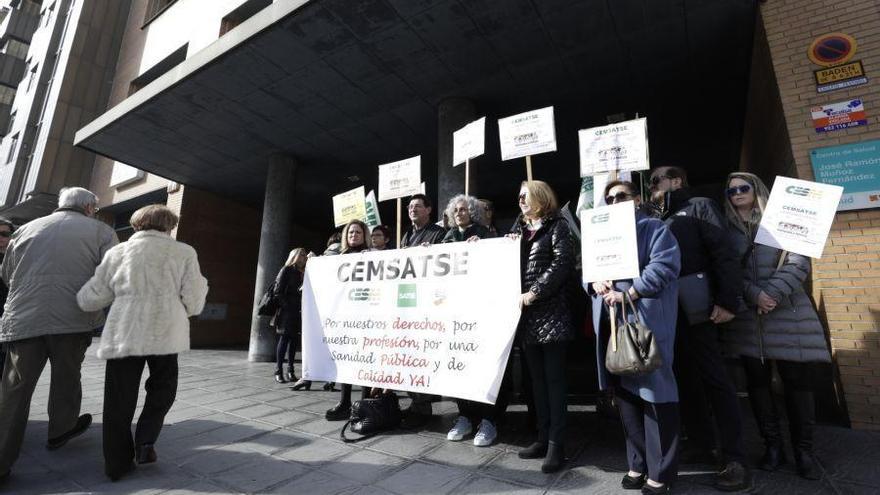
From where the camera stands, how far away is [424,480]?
2.36 metres

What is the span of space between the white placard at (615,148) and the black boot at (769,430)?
1.86 meters

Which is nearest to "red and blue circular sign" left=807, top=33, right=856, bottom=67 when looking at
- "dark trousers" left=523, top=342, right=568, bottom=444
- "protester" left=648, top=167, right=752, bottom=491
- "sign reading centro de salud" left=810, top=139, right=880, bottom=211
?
"sign reading centro de salud" left=810, top=139, right=880, bottom=211

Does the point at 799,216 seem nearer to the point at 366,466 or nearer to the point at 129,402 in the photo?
the point at 366,466

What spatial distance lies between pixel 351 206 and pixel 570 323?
9.88 feet

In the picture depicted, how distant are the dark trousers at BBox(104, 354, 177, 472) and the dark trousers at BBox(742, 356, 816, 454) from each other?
396 cm

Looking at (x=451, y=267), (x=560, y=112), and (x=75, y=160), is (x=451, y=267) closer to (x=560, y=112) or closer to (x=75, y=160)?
(x=560, y=112)

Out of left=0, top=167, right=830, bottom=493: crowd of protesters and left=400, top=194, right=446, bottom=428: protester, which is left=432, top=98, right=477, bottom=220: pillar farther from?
left=0, top=167, right=830, bottom=493: crowd of protesters

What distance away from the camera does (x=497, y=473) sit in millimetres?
2418

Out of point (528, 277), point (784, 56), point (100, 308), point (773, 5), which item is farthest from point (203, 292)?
point (773, 5)

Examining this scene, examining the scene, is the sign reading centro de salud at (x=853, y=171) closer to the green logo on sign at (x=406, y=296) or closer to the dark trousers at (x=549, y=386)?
the dark trousers at (x=549, y=386)

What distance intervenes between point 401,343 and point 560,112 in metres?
5.42

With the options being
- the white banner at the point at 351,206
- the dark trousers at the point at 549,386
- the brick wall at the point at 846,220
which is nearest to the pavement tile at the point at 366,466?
the dark trousers at the point at 549,386

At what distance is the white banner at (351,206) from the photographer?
4.56 meters

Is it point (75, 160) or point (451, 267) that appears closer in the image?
point (451, 267)
